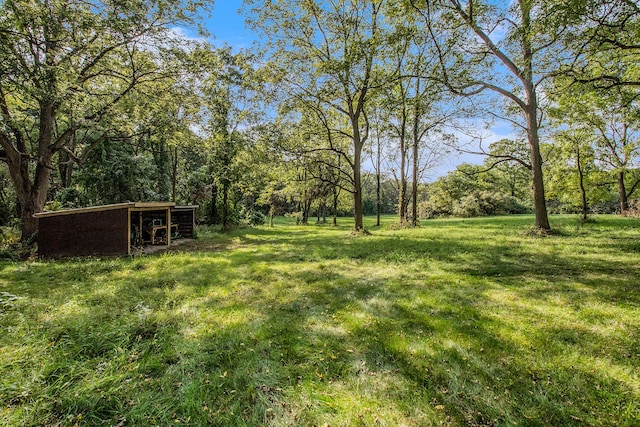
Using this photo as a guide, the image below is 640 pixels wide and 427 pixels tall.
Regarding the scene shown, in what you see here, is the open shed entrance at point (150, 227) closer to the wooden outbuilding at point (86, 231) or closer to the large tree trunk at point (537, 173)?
the wooden outbuilding at point (86, 231)

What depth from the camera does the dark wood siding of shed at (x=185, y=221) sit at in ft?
53.1

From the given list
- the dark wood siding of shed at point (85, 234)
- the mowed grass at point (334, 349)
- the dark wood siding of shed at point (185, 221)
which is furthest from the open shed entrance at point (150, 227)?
the mowed grass at point (334, 349)

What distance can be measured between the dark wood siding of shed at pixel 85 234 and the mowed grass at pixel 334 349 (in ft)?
12.1

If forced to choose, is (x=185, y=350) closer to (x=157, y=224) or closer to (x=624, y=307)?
(x=624, y=307)

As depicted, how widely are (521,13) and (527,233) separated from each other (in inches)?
276

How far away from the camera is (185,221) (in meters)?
16.3

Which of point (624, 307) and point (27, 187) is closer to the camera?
point (624, 307)

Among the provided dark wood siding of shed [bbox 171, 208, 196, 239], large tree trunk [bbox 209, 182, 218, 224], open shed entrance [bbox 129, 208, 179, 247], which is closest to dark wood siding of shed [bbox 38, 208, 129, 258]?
open shed entrance [bbox 129, 208, 179, 247]

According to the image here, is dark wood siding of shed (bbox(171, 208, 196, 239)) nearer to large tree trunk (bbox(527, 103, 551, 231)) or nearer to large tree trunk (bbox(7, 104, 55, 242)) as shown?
large tree trunk (bbox(7, 104, 55, 242))

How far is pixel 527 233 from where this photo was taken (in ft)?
32.9

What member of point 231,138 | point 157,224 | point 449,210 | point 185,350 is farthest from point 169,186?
point 449,210

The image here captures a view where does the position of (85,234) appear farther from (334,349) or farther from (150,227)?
(334,349)

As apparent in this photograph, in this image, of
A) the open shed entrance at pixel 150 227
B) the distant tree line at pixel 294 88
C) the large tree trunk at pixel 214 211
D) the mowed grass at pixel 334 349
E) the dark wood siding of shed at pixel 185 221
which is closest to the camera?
the mowed grass at pixel 334 349

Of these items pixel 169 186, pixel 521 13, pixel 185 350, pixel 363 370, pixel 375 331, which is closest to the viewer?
pixel 363 370
